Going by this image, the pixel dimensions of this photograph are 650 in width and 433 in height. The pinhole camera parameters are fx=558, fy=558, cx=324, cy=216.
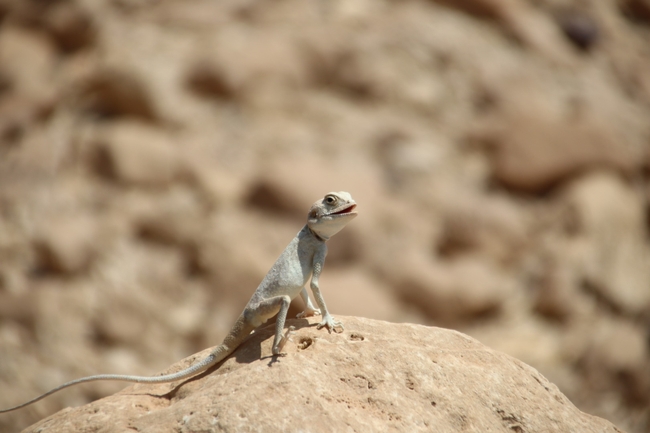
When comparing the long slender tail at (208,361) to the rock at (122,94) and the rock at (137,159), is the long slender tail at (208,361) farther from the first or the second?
the rock at (122,94)

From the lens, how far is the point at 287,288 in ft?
13.2

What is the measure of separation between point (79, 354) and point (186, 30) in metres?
6.33

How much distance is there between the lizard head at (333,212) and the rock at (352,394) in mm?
758

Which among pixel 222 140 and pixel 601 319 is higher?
pixel 222 140

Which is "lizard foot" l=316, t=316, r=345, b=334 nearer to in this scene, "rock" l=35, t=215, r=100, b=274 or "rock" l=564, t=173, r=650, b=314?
"rock" l=35, t=215, r=100, b=274

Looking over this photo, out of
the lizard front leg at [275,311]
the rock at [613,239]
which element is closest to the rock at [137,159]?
the lizard front leg at [275,311]

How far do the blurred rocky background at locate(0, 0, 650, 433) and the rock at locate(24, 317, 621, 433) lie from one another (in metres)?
4.86

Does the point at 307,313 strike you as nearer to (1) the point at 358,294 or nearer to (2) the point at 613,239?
(1) the point at 358,294

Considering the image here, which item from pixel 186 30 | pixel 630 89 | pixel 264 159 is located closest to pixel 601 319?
pixel 630 89

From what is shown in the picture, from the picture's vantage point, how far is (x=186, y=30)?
11.0m

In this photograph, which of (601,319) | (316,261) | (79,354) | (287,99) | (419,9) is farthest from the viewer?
(419,9)

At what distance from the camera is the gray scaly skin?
3920 mm

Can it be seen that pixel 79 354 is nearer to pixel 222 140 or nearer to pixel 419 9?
pixel 222 140

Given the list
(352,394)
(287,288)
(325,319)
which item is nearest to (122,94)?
(287,288)
